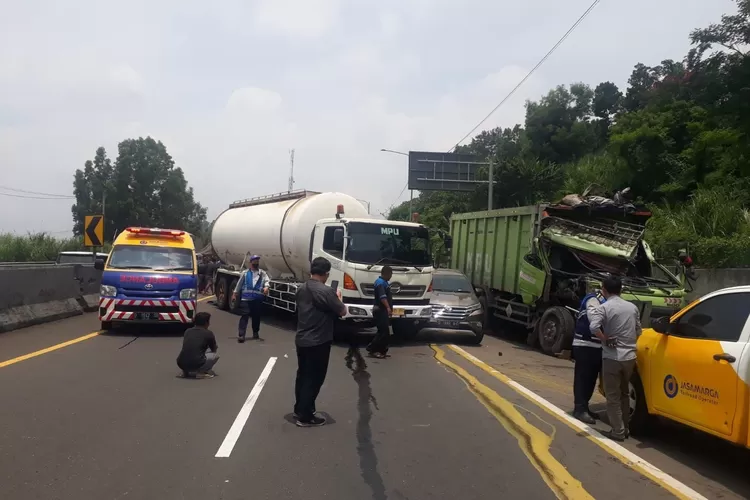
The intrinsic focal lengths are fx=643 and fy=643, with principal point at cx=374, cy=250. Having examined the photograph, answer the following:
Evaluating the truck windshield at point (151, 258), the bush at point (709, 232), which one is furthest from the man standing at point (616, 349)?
the bush at point (709, 232)

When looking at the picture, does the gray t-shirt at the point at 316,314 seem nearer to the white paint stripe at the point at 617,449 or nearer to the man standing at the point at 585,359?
the man standing at the point at 585,359

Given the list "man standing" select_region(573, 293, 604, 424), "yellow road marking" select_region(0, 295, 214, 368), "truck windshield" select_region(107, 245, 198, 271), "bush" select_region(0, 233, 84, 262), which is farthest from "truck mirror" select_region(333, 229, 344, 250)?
"bush" select_region(0, 233, 84, 262)

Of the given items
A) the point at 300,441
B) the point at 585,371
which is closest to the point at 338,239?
the point at 585,371

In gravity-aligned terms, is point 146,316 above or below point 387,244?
below

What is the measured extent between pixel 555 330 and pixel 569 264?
1.71m

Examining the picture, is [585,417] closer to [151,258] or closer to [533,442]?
[533,442]

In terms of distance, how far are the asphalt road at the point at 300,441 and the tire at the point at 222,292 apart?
31.1ft

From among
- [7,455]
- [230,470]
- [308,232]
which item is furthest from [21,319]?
[230,470]

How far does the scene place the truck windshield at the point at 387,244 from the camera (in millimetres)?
13352

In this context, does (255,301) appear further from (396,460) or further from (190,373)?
(396,460)

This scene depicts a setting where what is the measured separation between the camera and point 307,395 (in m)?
6.86

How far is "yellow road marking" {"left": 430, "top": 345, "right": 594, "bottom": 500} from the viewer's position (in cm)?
525

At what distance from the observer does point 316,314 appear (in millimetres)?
6883

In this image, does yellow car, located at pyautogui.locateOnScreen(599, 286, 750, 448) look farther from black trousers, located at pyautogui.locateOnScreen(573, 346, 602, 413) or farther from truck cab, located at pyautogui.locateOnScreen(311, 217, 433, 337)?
truck cab, located at pyautogui.locateOnScreen(311, 217, 433, 337)
